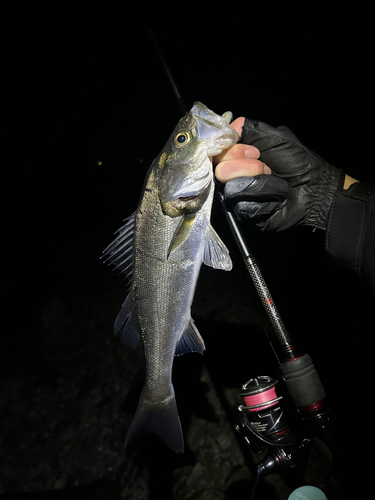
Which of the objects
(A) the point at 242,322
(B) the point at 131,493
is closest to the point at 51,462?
(B) the point at 131,493

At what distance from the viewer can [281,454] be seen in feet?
6.61

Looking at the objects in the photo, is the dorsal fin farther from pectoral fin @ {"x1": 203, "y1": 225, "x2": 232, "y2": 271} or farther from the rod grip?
the rod grip

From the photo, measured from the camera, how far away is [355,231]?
1761 millimetres

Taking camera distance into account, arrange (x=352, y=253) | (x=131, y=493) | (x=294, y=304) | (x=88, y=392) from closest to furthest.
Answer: (x=352, y=253) → (x=131, y=493) → (x=294, y=304) → (x=88, y=392)

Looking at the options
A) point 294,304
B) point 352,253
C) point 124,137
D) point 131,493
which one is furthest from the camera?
point 124,137

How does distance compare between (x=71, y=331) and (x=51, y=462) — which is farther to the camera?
(x=71, y=331)

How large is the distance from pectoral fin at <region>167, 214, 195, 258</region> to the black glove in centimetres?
31

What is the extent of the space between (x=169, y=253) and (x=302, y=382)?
1.39 metres

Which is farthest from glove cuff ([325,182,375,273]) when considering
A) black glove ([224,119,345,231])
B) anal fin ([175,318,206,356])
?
anal fin ([175,318,206,356])

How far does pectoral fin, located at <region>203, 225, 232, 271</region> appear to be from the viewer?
1.79m

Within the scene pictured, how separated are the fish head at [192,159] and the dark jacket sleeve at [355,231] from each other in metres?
0.90

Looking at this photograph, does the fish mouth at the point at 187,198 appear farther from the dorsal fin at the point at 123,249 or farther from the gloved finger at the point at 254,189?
the dorsal fin at the point at 123,249

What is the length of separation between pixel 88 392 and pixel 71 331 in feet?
5.55

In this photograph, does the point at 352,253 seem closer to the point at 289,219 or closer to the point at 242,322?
the point at 289,219
